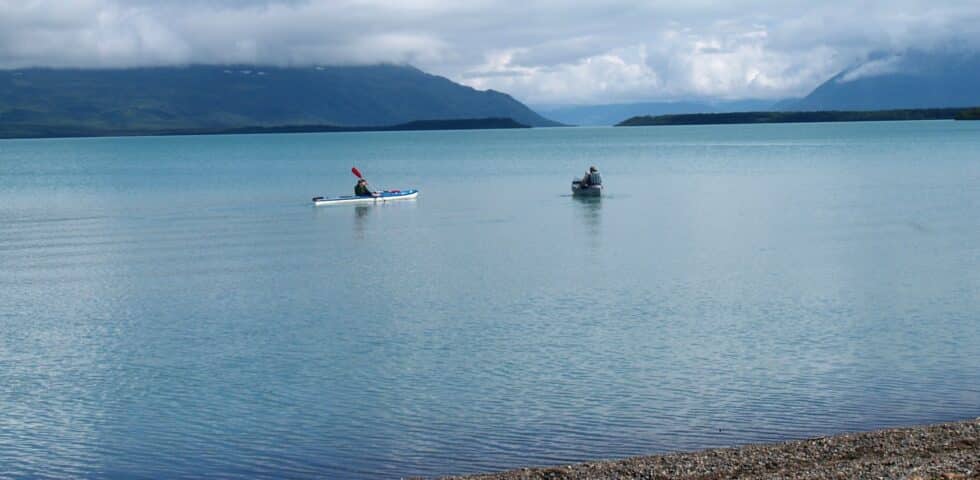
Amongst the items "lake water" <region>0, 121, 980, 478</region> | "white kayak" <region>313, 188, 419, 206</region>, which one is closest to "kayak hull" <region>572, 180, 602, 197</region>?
"white kayak" <region>313, 188, 419, 206</region>

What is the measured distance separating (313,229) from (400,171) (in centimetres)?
6163

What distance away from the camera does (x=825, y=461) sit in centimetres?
1510

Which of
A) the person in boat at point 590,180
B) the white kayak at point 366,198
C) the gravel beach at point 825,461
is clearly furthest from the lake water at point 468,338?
the person in boat at point 590,180

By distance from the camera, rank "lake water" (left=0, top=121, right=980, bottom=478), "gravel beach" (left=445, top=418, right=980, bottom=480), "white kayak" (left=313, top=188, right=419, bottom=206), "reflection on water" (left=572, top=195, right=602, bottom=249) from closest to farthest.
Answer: "gravel beach" (left=445, top=418, right=980, bottom=480) → "lake water" (left=0, top=121, right=980, bottom=478) → "reflection on water" (left=572, top=195, right=602, bottom=249) → "white kayak" (left=313, top=188, right=419, bottom=206)

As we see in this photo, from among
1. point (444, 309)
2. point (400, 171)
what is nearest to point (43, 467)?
point (444, 309)

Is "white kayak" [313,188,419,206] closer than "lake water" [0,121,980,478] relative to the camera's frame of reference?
No

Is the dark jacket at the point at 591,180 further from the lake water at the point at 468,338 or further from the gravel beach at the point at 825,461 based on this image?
the gravel beach at the point at 825,461

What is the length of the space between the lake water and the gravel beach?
1.33 metres

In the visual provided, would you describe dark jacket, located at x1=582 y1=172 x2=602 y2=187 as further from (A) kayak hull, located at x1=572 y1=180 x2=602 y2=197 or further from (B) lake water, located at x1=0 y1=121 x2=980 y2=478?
(B) lake water, located at x1=0 y1=121 x2=980 y2=478

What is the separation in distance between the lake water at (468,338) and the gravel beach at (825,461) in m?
1.33

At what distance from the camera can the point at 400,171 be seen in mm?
114938

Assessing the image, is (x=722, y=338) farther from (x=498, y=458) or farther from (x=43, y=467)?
(x=43, y=467)

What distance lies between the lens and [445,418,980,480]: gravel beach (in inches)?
539

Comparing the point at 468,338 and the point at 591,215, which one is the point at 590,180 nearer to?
the point at 591,215
